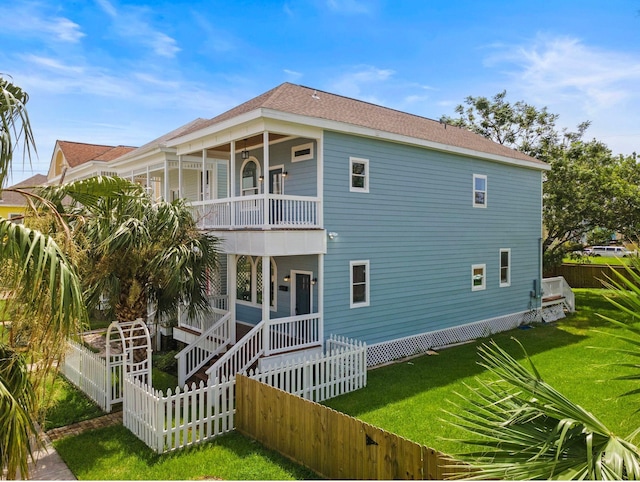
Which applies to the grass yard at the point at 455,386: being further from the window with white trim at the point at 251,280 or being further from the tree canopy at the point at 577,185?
the tree canopy at the point at 577,185

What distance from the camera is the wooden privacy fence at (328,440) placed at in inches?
204

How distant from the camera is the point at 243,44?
483 inches

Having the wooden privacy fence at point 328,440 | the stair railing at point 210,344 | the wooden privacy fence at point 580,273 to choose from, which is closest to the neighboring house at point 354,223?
the stair railing at point 210,344

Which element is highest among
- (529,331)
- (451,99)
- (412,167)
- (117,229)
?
(451,99)

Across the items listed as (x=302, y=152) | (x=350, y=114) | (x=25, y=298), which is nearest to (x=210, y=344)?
(x=302, y=152)

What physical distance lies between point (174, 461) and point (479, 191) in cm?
1337

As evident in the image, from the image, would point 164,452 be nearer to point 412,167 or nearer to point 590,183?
point 412,167

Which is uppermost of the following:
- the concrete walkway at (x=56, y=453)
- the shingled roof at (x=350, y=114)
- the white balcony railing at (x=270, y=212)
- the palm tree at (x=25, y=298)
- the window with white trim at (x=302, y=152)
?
the shingled roof at (x=350, y=114)

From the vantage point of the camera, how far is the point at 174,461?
7.11 m

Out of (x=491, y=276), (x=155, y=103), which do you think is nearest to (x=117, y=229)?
(x=155, y=103)

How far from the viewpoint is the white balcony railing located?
10.4 meters

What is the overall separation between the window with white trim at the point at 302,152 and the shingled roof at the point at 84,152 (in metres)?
14.5

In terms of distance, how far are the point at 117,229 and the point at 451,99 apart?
27.9 m

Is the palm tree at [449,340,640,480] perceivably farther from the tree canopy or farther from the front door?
the tree canopy
